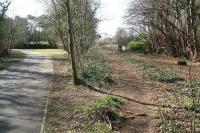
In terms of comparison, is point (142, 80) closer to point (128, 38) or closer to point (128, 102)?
point (128, 102)

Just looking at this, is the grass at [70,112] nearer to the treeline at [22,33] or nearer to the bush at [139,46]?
the treeline at [22,33]

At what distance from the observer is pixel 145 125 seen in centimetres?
1218

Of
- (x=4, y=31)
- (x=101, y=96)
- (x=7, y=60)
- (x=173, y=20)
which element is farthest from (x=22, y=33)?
(x=101, y=96)

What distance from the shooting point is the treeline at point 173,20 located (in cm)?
3950

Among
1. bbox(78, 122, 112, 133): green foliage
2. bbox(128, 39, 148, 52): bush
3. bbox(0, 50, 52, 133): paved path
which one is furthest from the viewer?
bbox(128, 39, 148, 52): bush

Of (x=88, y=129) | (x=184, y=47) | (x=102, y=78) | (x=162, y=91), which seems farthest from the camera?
(x=184, y=47)

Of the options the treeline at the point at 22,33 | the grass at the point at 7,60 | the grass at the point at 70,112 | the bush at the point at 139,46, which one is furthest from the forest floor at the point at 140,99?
the bush at the point at 139,46

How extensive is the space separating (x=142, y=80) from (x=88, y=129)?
39.9ft

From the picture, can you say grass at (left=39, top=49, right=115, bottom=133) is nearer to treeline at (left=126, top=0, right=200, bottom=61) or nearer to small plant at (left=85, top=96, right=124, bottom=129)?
small plant at (left=85, top=96, right=124, bottom=129)

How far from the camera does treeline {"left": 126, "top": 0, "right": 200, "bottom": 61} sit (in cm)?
3950

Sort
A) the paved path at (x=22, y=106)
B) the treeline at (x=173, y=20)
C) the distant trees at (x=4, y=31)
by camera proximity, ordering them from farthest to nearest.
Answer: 1. the distant trees at (x=4, y=31)
2. the treeline at (x=173, y=20)
3. the paved path at (x=22, y=106)

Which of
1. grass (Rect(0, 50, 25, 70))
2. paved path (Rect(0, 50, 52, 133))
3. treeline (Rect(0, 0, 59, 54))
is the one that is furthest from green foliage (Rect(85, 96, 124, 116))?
treeline (Rect(0, 0, 59, 54))

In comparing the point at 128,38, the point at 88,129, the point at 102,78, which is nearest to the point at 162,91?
the point at 102,78

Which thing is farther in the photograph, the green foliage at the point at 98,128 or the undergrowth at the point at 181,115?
the green foliage at the point at 98,128
